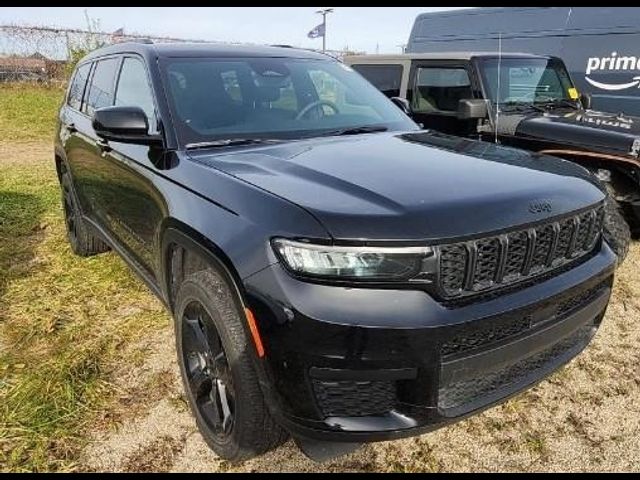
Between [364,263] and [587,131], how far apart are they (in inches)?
142

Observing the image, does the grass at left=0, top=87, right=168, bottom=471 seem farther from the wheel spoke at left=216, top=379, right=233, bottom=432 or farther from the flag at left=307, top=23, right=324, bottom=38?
the flag at left=307, top=23, right=324, bottom=38

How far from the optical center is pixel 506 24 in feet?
26.9

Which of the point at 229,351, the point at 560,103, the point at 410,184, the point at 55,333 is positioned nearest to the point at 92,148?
the point at 55,333

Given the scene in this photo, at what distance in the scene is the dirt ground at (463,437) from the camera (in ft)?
7.53

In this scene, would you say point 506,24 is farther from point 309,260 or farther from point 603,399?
point 309,260

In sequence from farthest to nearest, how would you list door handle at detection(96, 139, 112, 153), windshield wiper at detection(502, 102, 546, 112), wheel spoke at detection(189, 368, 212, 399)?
windshield wiper at detection(502, 102, 546, 112), door handle at detection(96, 139, 112, 153), wheel spoke at detection(189, 368, 212, 399)

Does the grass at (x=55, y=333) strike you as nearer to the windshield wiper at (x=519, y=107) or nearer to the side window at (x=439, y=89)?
the side window at (x=439, y=89)

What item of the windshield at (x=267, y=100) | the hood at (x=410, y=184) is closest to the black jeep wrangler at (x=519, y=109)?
the windshield at (x=267, y=100)

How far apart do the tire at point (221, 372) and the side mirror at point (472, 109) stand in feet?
11.0

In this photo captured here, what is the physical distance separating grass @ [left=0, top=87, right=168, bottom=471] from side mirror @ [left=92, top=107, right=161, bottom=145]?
1.24m

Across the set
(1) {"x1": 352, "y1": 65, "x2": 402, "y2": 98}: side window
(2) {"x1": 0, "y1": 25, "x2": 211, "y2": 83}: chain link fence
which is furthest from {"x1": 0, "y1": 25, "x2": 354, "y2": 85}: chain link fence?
(1) {"x1": 352, "y1": 65, "x2": 402, "y2": 98}: side window

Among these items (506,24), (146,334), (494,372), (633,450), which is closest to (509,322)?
(494,372)

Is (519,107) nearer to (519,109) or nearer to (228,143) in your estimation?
(519,109)

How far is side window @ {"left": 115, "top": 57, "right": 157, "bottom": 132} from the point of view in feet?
9.25
